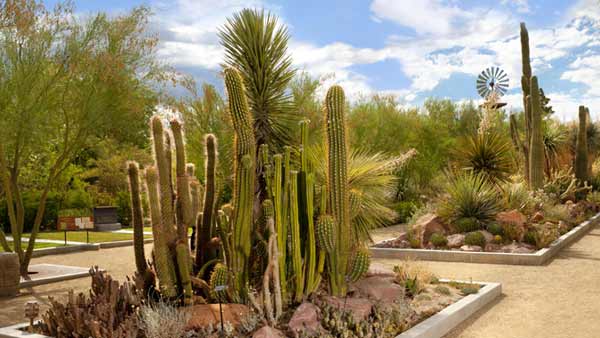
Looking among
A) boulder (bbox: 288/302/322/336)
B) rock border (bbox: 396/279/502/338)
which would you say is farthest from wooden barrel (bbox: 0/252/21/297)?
rock border (bbox: 396/279/502/338)

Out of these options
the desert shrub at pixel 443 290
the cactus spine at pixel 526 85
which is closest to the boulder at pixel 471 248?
the desert shrub at pixel 443 290

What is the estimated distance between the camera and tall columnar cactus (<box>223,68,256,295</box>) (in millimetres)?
6684

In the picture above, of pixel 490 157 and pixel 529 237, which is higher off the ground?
pixel 490 157

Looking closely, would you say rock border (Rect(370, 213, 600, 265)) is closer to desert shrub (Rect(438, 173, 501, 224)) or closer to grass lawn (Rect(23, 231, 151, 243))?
desert shrub (Rect(438, 173, 501, 224))

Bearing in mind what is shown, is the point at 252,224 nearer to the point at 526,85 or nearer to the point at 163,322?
the point at 163,322

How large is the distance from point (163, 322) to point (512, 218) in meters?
9.67

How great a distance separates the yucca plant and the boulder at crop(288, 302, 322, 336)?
36.2ft

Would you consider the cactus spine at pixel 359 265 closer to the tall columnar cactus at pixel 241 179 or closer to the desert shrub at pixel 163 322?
the tall columnar cactus at pixel 241 179

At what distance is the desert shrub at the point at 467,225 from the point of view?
13.8 metres

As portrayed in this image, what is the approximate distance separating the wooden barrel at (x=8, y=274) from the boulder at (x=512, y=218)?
9581 mm

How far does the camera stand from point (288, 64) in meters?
7.84

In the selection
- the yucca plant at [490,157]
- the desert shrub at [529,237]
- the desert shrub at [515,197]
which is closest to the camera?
the desert shrub at [529,237]

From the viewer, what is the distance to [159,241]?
22.1 feet

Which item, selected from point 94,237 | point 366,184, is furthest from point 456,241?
A: point 94,237
